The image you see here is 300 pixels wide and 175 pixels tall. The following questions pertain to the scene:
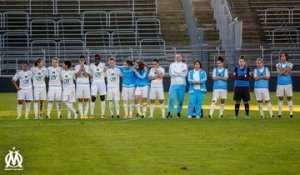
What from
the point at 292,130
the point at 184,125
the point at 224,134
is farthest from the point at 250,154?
the point at 184,125

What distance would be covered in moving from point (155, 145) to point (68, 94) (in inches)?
463

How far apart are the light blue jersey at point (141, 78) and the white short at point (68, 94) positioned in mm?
2219

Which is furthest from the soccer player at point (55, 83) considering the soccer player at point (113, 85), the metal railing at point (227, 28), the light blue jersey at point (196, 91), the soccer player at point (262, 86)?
the metal railing at point (227, 28)

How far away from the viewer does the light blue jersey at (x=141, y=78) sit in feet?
104

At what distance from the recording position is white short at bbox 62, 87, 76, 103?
3166 centimetres

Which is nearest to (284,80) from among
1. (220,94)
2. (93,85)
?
(220,94)

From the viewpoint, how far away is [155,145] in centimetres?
2031

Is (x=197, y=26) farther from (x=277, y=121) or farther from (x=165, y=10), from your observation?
(x=277, y=121)

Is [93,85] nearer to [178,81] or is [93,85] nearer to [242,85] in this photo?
[178,81]

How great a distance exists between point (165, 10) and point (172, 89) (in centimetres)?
2865

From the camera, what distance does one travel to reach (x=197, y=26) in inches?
2254

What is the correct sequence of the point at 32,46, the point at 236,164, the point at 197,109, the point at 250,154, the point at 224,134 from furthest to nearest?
the point at 32,46, the point at 197,109, the point at 224,134, the point at 250,154, the point at 236,164

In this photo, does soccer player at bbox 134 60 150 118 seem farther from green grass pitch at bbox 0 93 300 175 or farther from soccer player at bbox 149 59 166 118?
green grass pitch at bbox 0 93 300 175

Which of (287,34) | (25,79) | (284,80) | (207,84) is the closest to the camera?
(284,80)
